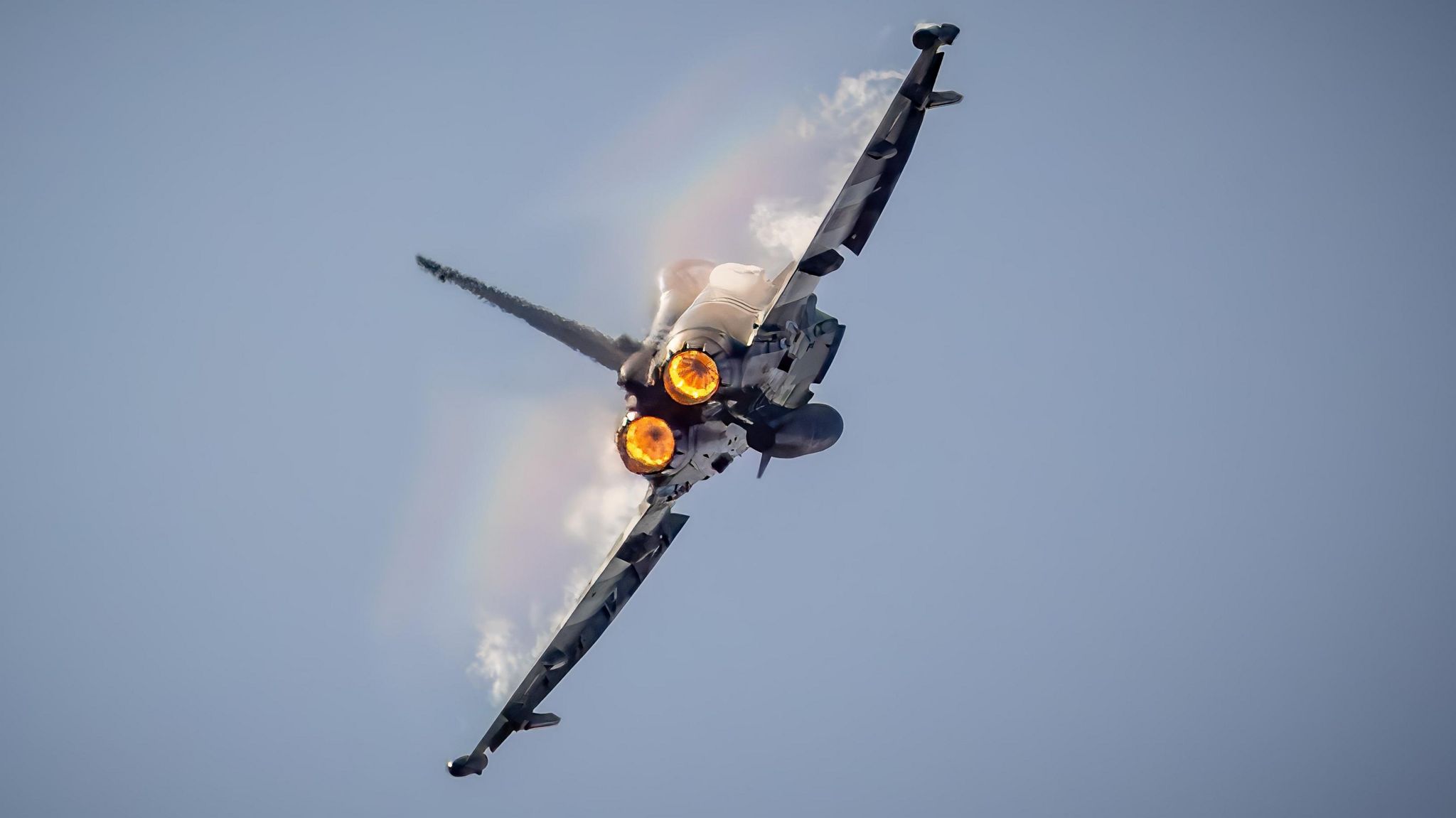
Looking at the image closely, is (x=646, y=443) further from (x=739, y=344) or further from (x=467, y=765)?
(x=467, y=765)

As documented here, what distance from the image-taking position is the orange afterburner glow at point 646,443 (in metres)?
22.0

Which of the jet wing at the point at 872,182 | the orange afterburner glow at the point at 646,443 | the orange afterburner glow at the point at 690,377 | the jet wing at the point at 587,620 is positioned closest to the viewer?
the orange afterburner glow at the point at 690,377

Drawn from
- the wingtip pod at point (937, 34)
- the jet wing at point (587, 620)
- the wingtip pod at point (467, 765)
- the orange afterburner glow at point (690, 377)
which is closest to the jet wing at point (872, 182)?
the wingtip pod at point (937, 34)

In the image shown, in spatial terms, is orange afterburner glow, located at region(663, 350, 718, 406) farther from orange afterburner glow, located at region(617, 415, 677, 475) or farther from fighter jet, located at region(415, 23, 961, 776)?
orange afterburner glow, located at region(617, 415, 677, 475)

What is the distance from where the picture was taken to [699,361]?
21.8 metres

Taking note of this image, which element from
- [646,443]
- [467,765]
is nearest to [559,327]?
[646,443]

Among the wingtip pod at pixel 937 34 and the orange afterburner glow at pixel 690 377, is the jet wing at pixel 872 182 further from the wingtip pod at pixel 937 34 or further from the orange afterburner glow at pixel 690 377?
the orange afterburner glow at pixel 690 377

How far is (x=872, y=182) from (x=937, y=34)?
2670 millimetres

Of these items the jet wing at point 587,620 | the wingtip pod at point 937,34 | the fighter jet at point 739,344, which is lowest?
the jet wing at point 587,620

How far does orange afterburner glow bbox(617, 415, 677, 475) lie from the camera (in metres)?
22.0

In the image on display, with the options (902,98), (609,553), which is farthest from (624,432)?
(902,98)

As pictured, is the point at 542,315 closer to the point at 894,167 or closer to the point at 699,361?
the point at 699,361

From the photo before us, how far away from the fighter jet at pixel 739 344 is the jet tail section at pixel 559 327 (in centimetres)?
2

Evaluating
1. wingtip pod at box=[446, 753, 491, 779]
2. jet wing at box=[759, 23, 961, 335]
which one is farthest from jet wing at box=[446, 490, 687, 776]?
jet wing at box=[759, 23, 961, 335]
